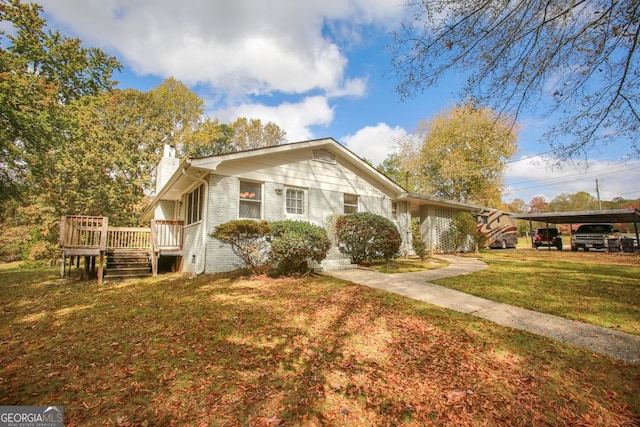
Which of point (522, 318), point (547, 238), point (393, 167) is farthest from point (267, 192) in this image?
point (393, 167)

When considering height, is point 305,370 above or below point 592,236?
below

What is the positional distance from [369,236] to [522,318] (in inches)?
218

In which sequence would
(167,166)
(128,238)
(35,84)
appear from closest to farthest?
(128,238), (35,84), (167,166)

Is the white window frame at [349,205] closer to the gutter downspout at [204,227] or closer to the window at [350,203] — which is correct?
the window at [350,203]

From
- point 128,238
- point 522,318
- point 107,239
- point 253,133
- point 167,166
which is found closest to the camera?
point 522,318

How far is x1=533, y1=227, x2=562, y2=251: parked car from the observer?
63.0ft

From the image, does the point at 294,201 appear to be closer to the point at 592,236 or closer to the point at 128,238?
the point at 128,238

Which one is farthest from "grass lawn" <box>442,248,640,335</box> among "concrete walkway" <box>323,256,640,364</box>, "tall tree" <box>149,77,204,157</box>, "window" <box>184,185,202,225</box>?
"tall tree" <box>149,77,204,157</box>

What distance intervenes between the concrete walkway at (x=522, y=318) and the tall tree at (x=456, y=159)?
22.9 meters

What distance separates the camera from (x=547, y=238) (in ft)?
63.9

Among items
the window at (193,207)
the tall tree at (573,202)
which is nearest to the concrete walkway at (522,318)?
the window at (193,207)

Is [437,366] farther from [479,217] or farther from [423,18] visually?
[479,217]

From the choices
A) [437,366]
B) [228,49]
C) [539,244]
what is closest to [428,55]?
[437,366]

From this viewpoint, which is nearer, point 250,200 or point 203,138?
point 250,200
